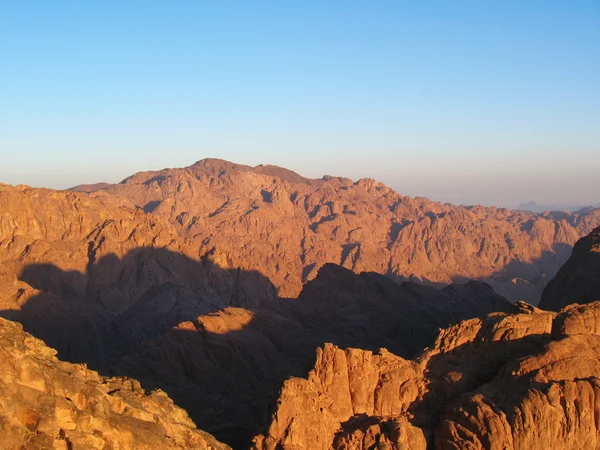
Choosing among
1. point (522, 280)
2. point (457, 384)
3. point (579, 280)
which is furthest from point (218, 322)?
point (522, 280)

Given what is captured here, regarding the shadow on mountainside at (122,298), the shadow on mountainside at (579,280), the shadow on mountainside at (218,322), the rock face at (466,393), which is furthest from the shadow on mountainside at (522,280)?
the rock face at (466,393)

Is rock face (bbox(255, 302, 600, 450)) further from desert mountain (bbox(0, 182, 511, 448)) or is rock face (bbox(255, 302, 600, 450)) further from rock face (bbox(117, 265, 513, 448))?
desert mountain (bbox(0, 182, 511, 448))

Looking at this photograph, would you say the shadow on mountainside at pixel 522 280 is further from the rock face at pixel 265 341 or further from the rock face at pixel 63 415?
the rock face at pixel 63 415

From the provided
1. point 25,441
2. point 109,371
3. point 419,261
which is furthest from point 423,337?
point 419,261

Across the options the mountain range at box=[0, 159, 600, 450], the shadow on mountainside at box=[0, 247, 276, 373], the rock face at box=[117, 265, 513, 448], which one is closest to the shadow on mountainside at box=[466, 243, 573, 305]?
the mountain range at box=[0, 159, 600, 450]

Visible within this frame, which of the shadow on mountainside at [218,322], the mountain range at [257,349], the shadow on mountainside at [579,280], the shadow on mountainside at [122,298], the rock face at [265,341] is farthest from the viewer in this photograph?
the shadow on mountainside at [122,298]

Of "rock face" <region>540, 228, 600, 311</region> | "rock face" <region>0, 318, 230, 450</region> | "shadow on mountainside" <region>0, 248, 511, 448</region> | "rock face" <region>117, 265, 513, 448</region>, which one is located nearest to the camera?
"rock face" <region>0, 318, 230, 450</region>

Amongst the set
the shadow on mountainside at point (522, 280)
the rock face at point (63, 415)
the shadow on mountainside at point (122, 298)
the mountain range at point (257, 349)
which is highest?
the rock face at point (63, 415)
